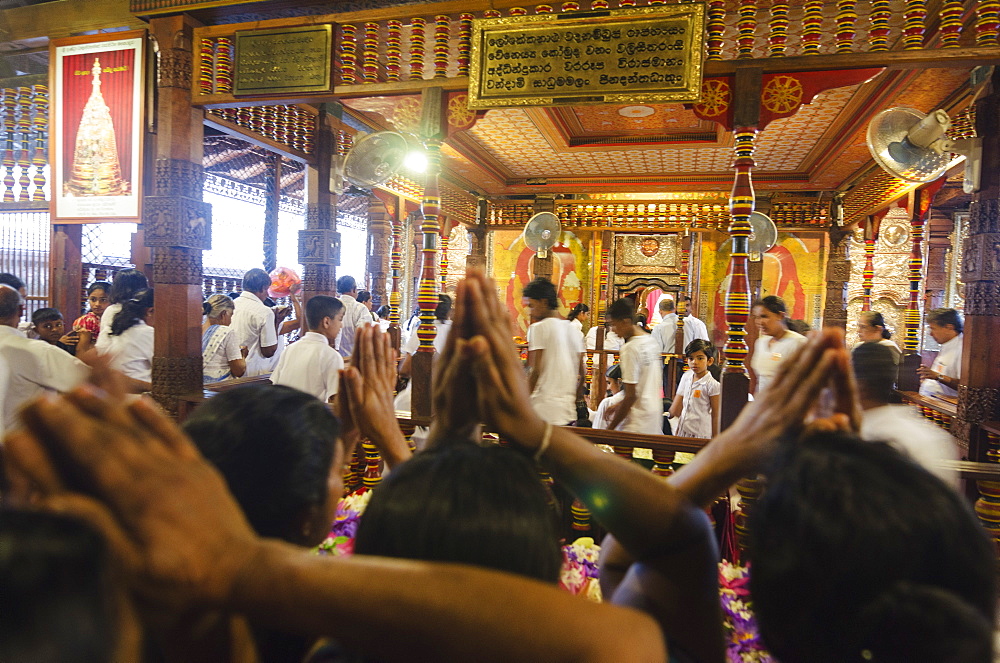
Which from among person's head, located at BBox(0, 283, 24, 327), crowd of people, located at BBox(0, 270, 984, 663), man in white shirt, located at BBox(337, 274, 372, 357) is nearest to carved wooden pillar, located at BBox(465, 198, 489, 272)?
man in white shirt, located at BBox(337, 274, 372, 357)

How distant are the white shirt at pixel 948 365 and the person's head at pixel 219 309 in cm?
621

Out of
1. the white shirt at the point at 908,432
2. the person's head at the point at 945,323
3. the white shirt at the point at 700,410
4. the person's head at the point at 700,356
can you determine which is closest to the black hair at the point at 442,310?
the person's head at the point at 700,356

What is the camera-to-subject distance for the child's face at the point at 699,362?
4.68 metres

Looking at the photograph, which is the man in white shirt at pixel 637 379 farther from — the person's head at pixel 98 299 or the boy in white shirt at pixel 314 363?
the person's head at pixel 98 299

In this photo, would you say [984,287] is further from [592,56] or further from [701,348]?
[592,56]

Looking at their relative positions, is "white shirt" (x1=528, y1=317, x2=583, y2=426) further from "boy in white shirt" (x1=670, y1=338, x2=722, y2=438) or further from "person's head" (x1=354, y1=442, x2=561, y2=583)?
"person's head" (x1=354, y1=442, x2=561, y2=583)

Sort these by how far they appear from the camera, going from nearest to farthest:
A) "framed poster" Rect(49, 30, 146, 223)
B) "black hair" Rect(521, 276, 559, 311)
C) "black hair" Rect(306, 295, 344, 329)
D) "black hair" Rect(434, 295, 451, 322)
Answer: "black hair" Rect(306, 295, 344, 329)
"black hair" Rect(521, 276, 559, 311)
"framed poster" Rect(49, 30, 146, 223)
"black hair" Rect(434, 295, 451, 322)

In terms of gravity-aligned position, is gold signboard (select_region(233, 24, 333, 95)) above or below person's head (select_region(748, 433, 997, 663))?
above

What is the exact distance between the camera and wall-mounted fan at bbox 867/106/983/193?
4035mm

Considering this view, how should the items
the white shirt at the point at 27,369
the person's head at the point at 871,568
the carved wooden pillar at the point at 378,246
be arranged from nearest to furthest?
the person's head at the point at 871,568, the white shirt at the point at 27,369, the carved wooden pillar at the point at 378,246

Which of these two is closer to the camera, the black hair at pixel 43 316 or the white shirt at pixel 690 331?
the black hair at pixel 43 316

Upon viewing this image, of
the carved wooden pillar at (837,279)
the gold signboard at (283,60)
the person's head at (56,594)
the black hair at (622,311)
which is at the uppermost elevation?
the gold signboard at (283,60)

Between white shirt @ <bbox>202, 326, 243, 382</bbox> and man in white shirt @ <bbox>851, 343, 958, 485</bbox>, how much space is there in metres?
4.26

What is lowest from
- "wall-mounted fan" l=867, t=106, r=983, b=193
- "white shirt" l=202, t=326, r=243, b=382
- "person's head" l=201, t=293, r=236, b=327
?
"white shirt" l=202, t=326, r=243, b=382
